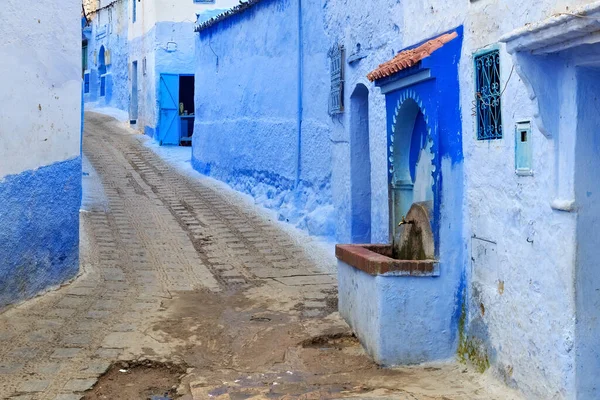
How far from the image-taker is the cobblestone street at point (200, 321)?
5.78m

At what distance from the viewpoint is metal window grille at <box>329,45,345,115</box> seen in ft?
33.1

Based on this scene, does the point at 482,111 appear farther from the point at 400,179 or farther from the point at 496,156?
the point at 400,179

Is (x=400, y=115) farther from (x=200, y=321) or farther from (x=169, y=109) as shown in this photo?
(x=169, y=109)

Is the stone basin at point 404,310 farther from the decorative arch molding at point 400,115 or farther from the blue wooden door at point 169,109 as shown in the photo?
the blue wooden door at point 169,109

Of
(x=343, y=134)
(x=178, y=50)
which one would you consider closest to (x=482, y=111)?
(x=343, y=134)

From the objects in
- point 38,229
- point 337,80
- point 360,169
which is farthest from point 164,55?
point 38,229

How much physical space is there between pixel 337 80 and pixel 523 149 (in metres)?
5.41

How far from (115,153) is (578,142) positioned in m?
15.6

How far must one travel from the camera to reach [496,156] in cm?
552

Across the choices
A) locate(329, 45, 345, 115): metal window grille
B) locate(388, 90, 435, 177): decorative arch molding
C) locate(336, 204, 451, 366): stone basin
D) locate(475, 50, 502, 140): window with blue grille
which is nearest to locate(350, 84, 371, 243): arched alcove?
locate(329, 45, 345, 115): metal window grille

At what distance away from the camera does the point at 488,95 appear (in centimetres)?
562

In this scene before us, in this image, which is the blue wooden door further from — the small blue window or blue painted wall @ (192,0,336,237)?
the small blue window

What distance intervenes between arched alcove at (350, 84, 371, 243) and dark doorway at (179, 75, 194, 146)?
37.1 feet

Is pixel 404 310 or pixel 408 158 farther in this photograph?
pixel 408 158
